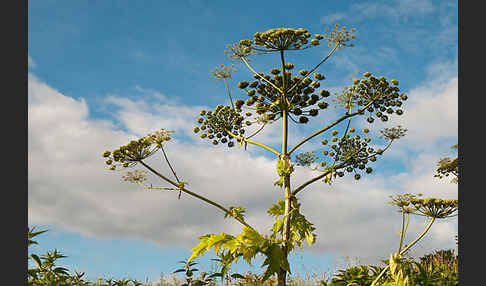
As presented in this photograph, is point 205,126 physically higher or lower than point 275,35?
lower

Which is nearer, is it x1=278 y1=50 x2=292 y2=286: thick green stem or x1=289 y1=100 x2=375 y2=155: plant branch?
x1=278 y1=50 x2=292 y2=286: thick green stem

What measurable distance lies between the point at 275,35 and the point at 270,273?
4.95 metres

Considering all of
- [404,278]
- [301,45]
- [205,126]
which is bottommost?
[404,278]

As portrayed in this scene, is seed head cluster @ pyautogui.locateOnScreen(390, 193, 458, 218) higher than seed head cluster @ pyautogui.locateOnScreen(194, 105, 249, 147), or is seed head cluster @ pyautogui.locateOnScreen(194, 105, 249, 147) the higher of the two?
seed head cluster @ pyautogui.locateOnScreen(194, 105, 249, 147)

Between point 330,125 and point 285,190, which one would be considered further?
point 330,125

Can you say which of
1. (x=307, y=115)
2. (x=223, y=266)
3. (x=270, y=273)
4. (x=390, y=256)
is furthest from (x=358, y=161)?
(x=223, y=266)

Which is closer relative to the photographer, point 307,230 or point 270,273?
point 270,273

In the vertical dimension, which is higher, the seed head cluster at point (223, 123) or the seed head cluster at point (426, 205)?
the seed head cluster at point (223, 123)

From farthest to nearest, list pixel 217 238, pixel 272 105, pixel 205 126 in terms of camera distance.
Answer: pixel 205 126
pixel 272 105
pixel 217 238

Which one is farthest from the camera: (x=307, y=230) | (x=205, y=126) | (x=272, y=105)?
(x=205, y=126)

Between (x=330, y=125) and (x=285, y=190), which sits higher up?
(x=330, y=125)

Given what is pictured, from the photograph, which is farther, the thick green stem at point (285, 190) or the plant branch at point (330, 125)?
the plant branch at point (330, 125)

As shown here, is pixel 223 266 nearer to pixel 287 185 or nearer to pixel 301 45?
pixel 287 185

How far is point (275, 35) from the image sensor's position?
9547 mm
